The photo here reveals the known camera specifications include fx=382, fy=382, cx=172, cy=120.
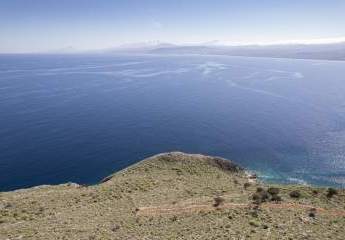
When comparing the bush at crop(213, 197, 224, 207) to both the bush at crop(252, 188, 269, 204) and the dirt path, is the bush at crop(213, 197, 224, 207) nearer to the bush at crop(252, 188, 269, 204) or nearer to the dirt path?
the dirt path

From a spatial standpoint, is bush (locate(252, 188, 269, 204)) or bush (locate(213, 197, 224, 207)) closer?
bush (locate(213, 197, 224, 207))

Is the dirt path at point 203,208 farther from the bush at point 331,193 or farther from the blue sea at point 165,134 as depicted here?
the blue sea at point 165,134

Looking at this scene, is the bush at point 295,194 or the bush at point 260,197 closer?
the bush at point 260,197

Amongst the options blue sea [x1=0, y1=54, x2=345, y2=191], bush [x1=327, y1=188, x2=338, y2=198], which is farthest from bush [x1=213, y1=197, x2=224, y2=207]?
blue sea [x1=0, y1=54, x2=345, y2=191]

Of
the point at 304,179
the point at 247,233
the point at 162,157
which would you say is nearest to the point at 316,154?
the point at 304,179

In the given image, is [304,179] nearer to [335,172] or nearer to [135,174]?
[335,172]

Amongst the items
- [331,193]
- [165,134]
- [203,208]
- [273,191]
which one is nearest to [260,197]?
[273,191]

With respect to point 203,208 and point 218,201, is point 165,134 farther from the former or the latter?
point 203,208

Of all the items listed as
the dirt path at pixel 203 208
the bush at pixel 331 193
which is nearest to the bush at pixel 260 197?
the dirt path at pixel 203 208

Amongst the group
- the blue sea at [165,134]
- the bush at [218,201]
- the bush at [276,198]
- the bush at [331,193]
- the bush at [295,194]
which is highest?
the bush at [218,201]

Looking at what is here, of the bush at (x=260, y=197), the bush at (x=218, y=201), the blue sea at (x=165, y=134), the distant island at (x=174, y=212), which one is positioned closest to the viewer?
the distant island at (x=174, y=212)
